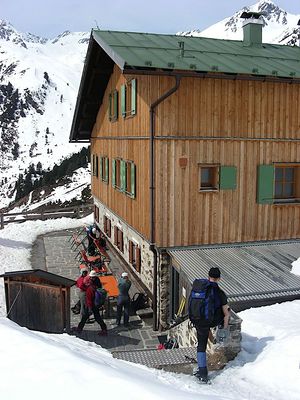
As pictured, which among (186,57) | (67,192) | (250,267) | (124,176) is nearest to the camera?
(250,267)

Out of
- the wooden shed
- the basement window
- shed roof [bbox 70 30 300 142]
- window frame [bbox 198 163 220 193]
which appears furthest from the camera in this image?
the basement window

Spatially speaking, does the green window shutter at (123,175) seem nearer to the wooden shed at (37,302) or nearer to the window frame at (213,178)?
the window frame at (213,178)

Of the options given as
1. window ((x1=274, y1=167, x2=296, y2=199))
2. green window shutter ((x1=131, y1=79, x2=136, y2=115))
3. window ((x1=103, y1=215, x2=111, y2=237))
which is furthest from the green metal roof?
window ((x1=103, y1=215, x2=111, y2=237))

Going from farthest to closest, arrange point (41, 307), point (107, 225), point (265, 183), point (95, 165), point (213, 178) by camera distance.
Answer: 1. point (95, 165)
2. point (107, 225)
3. point (265, 183)
4. point (213, 178)
5. point (41, 307)

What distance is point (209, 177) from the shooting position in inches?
509

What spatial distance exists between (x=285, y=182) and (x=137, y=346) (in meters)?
6.75

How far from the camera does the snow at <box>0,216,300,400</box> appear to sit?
15.2ft

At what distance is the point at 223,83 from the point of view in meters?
12.3

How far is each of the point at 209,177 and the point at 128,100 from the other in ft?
13.4

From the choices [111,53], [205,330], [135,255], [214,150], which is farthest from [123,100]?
[205,330]

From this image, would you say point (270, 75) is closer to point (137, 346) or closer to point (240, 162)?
point (240, 162)

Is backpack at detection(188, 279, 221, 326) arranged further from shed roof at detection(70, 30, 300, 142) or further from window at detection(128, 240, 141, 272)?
window at detection(128, 240, 141, 272)

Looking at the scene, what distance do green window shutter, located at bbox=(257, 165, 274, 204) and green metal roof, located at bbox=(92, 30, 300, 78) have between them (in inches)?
106

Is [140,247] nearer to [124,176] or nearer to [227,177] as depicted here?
[124,176]
